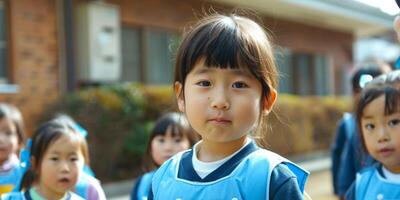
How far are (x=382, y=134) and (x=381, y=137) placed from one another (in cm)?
2

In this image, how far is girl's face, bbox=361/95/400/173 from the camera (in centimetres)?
283

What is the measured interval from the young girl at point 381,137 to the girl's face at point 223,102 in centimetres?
109

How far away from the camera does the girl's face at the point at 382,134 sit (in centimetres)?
283

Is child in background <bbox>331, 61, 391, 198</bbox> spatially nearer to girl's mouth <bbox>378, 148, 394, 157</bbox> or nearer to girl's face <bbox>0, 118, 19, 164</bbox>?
girl's mouth <bbox>378, 148, 394, 157</bbox>

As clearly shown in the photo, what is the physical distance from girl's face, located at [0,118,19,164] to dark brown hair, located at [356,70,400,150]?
2.30 metres

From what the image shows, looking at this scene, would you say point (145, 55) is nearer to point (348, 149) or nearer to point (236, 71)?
point (348, 149)

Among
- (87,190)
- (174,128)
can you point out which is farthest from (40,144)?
(174,128)

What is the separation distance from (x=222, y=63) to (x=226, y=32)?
0.38 feet

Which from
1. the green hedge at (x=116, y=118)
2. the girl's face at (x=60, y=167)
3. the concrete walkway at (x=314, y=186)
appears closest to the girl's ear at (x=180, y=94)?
the girl's face at (x=60, y=167)

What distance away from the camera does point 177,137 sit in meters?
3.98

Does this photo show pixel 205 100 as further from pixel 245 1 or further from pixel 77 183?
pixel 245 1

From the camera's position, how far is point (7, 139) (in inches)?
158

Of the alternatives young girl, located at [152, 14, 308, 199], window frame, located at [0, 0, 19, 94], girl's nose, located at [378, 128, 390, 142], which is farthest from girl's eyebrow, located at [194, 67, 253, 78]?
window frame, located at [0, 0, 19, 94]

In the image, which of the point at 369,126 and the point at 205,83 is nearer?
the point at 205,83
